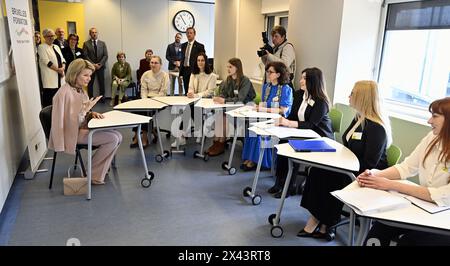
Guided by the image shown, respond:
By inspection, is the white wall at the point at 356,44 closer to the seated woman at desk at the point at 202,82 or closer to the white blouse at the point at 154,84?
the seated woman at desk at the point at 202,82

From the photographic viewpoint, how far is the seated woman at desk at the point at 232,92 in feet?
14.2

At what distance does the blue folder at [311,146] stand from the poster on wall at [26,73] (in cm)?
281

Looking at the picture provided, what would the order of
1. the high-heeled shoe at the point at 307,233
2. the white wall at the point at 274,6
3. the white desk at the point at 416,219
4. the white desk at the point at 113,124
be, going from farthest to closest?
the white wall at the point at 274,6 < the white desk at the point at 113,124 < the high-heeled shoe at the point at 307,233 < the white desk at the point at 416,219

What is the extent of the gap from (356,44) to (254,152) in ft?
5.53

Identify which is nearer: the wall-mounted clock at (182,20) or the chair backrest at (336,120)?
the chair backrest at (336,120)

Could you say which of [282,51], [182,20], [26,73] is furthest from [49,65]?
[182,20]

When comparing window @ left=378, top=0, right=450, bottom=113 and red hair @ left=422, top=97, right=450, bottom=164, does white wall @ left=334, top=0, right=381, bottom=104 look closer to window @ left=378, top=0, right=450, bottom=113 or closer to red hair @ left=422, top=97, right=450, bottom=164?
window @ left=378, top=0, right=450, bottom=113

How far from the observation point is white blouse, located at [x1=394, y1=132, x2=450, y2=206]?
160cm

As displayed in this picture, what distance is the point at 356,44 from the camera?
3.71m

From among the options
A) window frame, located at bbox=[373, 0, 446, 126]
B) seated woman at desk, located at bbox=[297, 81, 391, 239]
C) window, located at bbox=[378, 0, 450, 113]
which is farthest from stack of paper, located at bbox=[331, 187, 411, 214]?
window, located at bbox=[378, 0, 450, 113]

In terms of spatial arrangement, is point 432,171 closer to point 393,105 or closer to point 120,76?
point 393,105

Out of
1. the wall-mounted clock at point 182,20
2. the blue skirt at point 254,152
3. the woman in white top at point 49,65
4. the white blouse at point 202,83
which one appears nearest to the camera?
the blue skirt at point 254,152

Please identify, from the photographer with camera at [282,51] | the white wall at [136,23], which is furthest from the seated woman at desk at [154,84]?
the white wall at [136,23]
